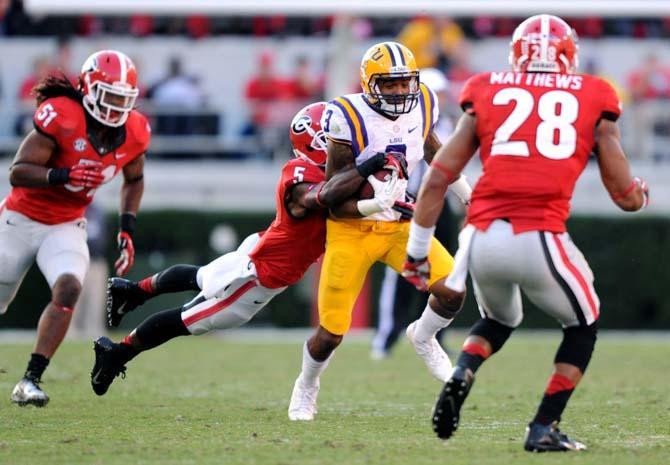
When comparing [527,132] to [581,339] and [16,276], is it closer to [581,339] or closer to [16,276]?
[581,339]

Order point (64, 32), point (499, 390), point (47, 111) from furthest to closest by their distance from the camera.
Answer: point (64, 32)
point (499, 390)
point (47, 111)

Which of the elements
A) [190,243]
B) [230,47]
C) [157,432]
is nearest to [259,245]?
[157,432]

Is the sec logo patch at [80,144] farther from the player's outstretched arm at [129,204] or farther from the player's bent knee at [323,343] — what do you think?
the player's bent knee at [323,343]

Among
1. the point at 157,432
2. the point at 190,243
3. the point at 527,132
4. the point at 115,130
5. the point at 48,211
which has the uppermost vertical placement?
the point at 527,132

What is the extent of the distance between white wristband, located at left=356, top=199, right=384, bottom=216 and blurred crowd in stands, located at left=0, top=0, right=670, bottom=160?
23.6ft

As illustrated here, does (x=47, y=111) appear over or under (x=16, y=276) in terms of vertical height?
over

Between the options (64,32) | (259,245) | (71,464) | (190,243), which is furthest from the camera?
(64,32)

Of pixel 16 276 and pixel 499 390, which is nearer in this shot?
pixel 16 276

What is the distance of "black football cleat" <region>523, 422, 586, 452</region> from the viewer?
15.9ft

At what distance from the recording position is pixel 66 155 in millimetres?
6781

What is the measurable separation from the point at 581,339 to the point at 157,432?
1.88m

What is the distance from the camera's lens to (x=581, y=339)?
16.1 feet

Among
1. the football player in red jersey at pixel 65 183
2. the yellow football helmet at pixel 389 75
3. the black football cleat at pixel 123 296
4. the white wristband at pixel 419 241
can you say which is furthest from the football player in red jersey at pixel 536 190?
the football player in red jersey at pixel 65 183

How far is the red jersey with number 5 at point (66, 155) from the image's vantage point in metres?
6.70
